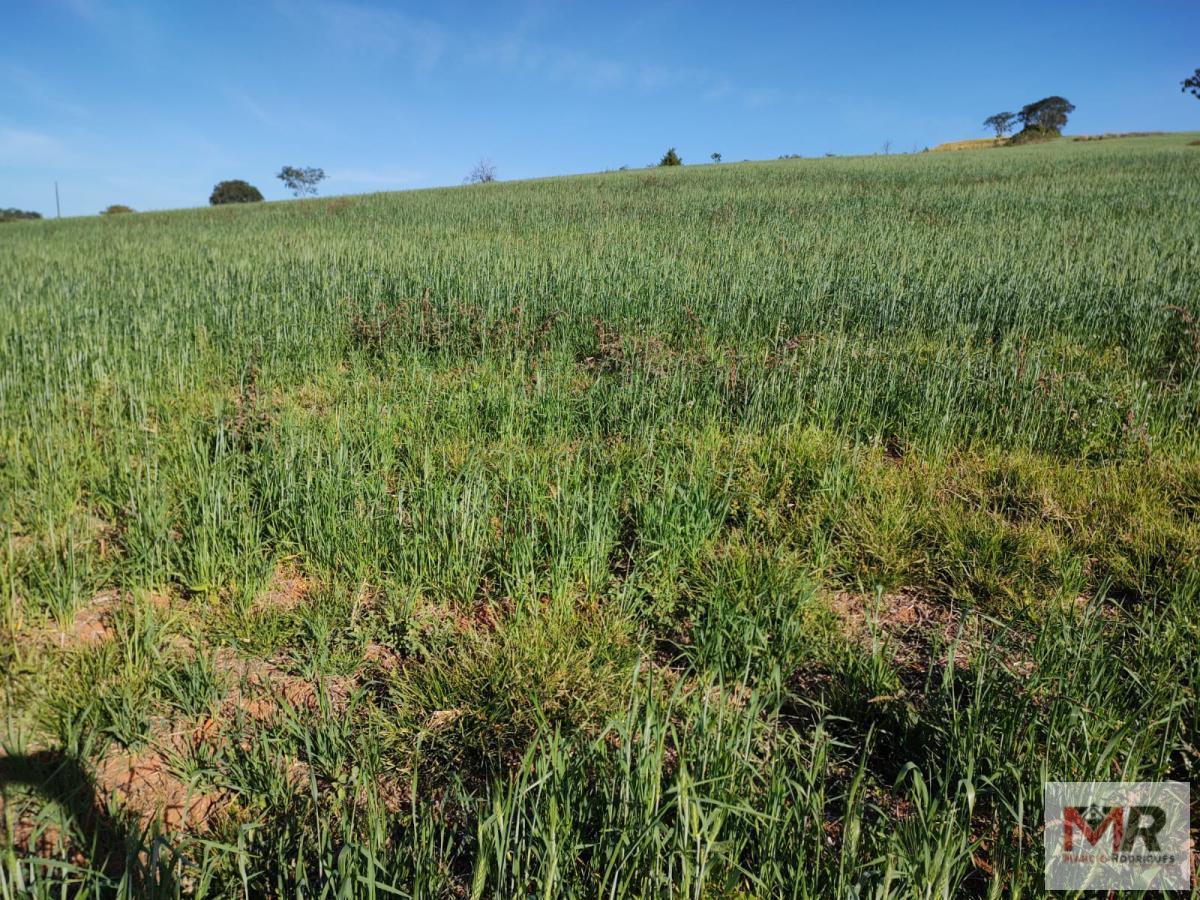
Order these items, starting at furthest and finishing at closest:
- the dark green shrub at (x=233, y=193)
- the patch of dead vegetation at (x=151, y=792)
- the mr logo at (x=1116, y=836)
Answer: the dark green shrub at (x=233, y=193)
the patch of dead vegetation at (x=151, y=792)
the mr logo at (x=1116, y=836)

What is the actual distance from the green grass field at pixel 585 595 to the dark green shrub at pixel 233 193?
75060 mm

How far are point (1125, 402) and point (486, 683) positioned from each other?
3834 mm

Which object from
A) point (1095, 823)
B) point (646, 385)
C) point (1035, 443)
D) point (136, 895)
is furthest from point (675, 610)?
point (1035, 443)

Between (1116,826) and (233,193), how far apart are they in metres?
82.8

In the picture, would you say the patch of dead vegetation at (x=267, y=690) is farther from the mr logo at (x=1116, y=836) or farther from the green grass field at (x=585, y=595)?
the mr logo at (x=1116, y=836)

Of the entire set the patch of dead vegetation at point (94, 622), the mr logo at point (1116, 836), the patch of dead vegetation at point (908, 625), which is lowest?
the mr logo at point (1116, 836)

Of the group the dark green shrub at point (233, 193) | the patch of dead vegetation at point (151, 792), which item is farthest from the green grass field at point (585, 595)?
the dark green shrub at point (233, 193)

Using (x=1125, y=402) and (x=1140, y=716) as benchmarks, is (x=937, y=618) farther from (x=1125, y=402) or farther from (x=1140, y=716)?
(x=1125, y=402)

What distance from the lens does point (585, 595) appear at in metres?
2.34

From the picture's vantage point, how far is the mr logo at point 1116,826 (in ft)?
4.37

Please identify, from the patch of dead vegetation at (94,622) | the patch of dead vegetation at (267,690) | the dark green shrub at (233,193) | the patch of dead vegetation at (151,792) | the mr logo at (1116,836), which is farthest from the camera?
the dark green shrub at (233,193)

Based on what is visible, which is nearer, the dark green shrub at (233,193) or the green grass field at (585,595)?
the green grass field at (585,595)

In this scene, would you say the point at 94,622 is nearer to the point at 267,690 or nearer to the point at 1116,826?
the point at 267,690

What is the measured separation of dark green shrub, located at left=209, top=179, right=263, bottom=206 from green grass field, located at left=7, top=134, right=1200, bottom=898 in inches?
2955
